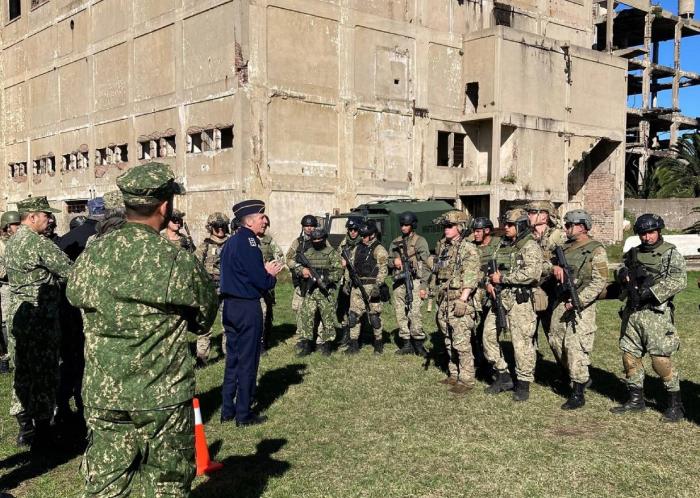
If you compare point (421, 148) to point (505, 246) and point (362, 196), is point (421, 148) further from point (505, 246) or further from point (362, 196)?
point (505, 246)

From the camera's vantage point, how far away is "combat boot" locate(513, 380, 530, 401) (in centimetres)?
699

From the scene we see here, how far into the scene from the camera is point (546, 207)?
7.21 meters

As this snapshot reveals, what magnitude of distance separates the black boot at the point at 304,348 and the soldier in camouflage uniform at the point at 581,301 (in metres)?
3.87

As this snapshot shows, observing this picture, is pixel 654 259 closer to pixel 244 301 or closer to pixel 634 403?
pixel 634 403

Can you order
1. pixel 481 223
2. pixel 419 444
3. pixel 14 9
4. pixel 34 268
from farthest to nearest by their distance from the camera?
pixel 14 9 → pixel 481 223 → pixel 419 444 → pixel 34 268

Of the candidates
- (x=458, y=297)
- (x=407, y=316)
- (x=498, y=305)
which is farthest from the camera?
(x=407, y=316)

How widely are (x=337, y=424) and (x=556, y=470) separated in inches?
85.3

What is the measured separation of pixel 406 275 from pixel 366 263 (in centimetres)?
63

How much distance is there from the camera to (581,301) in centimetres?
657

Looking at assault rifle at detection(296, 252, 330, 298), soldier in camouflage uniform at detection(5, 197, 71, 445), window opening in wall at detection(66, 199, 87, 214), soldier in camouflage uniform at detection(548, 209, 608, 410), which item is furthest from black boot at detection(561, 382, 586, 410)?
window opening in wall at detection(66, 199, 87, 214)

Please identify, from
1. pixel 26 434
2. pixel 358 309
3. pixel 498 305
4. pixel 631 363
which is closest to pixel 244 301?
pixel 26 434

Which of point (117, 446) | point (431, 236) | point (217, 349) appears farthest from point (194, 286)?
point (431, 236)

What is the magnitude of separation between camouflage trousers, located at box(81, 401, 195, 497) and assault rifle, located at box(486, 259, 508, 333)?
4650 mm

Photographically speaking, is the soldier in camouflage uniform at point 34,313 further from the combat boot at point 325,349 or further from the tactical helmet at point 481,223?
the tactical helmet at point 481,223
